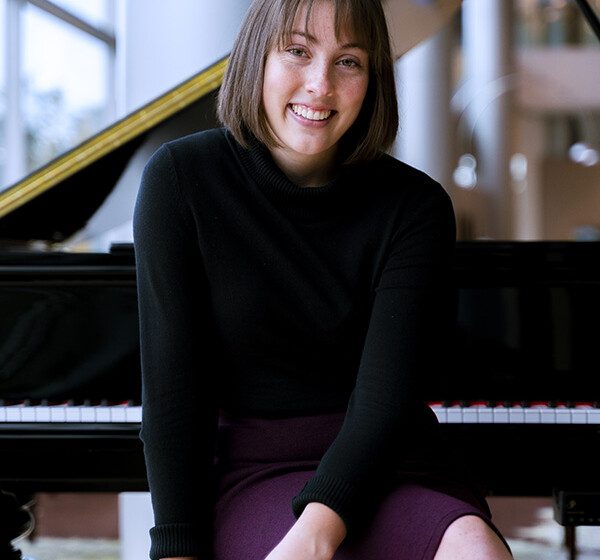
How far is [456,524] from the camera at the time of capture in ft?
4.07

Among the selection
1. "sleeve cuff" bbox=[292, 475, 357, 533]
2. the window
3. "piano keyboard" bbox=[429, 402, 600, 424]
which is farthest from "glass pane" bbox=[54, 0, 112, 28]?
"sleeve cuff" bbox=[292, 475, 357, 533]

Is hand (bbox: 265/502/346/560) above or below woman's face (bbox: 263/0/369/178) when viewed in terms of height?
below

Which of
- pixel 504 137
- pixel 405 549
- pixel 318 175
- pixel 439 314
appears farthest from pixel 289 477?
pixel 504 137

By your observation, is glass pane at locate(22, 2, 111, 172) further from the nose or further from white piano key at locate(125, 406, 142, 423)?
the nose

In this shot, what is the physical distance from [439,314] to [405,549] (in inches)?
15.7

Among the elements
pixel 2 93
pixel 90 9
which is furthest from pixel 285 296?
Answer: pixel 90 9

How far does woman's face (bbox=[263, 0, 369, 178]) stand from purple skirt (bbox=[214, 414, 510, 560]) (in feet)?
1.51

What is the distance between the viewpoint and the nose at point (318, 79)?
1.41 m

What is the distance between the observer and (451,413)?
1896 mm

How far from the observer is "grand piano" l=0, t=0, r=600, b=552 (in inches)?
76.0

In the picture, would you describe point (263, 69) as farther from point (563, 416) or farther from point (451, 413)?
point (563, 416)

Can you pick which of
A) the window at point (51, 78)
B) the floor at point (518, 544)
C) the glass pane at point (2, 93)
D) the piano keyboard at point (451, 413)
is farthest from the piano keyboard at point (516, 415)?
the glass pane at point (2, 93)

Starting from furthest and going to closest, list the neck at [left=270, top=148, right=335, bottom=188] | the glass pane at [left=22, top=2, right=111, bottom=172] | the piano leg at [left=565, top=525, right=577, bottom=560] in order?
the glass pane at [left=22, top=2, right=111, bottom=172] → the piano leg at [left=565, top=525, right=577, bottom=560] → the neck at [left=270, top=148, right=335, bottom=188]

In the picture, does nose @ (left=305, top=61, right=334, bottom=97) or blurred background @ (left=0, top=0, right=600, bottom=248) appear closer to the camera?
nose @ (left=305, top=61, right=334, bottom=97)
